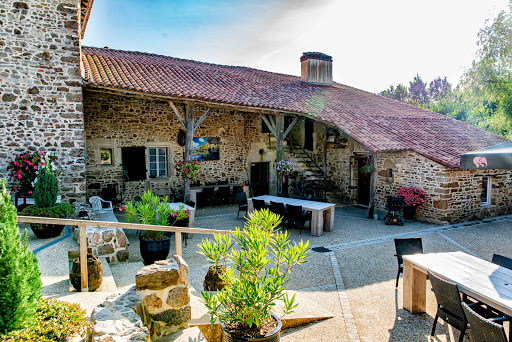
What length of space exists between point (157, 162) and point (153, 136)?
879mm

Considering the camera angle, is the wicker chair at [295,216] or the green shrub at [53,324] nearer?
the green shrub at [53,324]

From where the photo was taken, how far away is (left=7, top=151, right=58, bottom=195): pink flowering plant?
24.3 feet

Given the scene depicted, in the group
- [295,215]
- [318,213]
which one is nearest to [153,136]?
[295,215]

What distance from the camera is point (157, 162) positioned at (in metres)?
11.5

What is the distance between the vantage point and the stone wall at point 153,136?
10.4 m

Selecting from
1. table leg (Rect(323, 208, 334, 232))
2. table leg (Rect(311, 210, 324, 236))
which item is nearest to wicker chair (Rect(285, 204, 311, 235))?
table leg (Rect(311, 210, 324, 236))

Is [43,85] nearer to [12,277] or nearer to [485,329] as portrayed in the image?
[12,277]

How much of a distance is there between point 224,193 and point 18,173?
6.42 meters

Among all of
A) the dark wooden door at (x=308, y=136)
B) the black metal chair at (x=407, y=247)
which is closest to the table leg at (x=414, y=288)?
the black metal chair at (x=407, y=247)

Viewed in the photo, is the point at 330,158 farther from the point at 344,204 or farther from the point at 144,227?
the point at 144,227

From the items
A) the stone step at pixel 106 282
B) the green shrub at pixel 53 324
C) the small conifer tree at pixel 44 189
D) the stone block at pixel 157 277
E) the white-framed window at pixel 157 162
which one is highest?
the white-framed window at pixel 157 162

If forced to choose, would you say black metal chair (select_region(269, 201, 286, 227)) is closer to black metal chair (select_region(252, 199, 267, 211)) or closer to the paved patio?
black metal chair (select_region(252, 199, 267, 211))

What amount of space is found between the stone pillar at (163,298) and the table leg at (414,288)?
9.56 ft

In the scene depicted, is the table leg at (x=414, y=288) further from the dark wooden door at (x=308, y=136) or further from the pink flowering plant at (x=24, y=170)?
the dark wooden door at (x=308, y=136)
